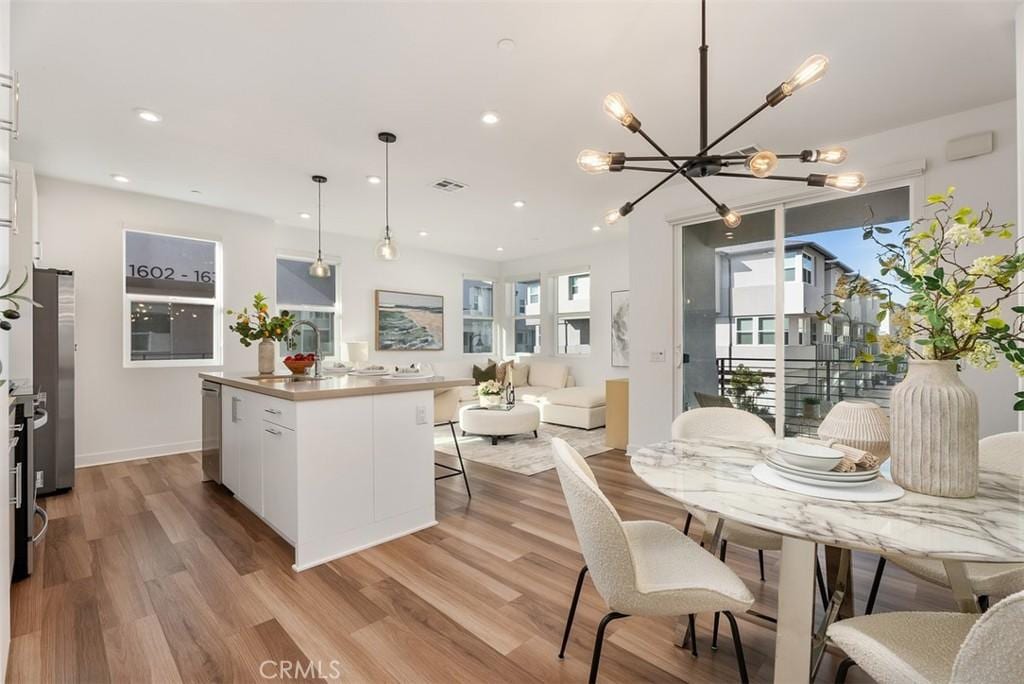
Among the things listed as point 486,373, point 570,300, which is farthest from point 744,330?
point 486,373

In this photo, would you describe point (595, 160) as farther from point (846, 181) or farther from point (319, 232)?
point (319, 232)

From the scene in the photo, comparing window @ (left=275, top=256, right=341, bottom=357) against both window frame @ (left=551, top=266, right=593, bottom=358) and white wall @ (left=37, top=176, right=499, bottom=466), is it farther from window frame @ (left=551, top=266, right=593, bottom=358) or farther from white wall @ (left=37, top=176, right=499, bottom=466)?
window frame @ (left=551, top=266, right=593, bottom=358)

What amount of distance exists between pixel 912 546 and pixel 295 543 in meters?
2.40

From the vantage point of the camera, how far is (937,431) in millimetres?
1104

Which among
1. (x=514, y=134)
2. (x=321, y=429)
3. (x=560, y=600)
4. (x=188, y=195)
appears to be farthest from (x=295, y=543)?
(x=188, y=195)

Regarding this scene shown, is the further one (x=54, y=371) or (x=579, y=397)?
(x=579, y=397)

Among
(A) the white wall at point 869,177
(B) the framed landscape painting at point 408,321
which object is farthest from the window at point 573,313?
(A) the white wall at point 869,177

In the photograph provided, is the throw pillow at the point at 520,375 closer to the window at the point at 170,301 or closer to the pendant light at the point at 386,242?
the pendant light at the point at 386,242

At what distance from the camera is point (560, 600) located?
196 cm

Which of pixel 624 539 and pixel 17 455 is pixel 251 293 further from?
pixel 624 539

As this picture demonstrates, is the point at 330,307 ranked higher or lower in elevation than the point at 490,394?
higher

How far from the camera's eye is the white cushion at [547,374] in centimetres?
697

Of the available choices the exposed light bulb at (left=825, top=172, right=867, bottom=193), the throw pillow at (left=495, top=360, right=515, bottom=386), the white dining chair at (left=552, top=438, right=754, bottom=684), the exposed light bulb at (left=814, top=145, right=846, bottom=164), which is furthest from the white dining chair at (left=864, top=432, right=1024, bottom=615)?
the throw pillow at (left=495, top=360, right=515, bottom=386)

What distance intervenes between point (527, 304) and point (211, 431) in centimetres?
545
